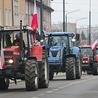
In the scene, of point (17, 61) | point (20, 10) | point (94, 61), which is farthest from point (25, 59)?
point (20, 10)

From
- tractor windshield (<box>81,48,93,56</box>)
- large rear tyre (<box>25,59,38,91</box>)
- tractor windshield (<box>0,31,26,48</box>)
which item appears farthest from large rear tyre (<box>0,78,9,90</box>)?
tractor windshield (<box>81,48,93,56</box>)

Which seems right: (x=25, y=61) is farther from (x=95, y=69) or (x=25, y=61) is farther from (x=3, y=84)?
(x=95, y=69)

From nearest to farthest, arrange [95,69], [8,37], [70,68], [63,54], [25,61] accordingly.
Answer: [25,61], [8,37], [70,68], [63,54], [95,69]

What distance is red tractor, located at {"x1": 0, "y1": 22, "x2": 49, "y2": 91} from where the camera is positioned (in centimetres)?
1958

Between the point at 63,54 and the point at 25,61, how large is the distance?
10755 mm

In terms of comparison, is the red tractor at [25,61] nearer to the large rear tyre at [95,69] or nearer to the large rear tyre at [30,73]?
the large rear tyre at [30,73]

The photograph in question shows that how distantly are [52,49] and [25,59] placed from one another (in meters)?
10.2

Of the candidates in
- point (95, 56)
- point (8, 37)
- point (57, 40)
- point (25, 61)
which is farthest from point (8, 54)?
point (95, 56)

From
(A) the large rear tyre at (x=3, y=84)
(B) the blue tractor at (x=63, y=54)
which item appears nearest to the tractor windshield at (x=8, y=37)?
(A) the large rear tyre at (x=3, y=84)

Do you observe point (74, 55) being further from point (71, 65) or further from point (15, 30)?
point (15, 30)

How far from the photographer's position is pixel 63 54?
30594mm

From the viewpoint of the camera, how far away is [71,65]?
29969 millimetres

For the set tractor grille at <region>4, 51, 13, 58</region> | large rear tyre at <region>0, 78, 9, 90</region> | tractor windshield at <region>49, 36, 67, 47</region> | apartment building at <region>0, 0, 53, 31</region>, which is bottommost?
large rear tyre at <region>0, 78, 9, 90</region>

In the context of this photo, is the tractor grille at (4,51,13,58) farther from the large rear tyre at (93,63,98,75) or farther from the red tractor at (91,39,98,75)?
the large rear tyre at (93,63,98,75)
